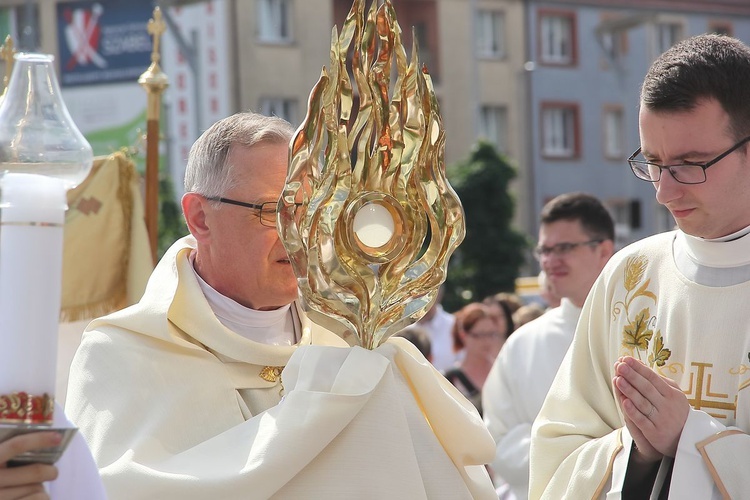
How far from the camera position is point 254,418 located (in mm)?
2721

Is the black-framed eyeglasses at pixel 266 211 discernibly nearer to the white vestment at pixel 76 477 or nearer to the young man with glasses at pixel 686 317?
the young man with glasses at pixel 686 317

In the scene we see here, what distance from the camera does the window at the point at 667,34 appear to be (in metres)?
32.2

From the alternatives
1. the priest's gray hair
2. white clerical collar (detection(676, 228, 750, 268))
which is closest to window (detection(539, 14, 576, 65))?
the priest's gray hair

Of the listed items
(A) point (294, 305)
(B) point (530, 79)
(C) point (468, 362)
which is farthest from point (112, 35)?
(A) point (294, 305)

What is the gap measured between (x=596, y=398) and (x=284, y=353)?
0.78 m

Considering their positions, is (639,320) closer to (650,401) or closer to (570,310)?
(650,401)

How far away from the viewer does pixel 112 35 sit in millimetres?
22281

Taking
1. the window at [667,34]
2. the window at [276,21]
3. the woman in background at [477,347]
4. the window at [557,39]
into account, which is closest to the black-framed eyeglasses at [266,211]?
the woman in background at [477,347]

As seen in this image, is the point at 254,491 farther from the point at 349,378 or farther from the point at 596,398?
the point at 596,398

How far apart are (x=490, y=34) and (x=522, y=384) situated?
24.7 metres

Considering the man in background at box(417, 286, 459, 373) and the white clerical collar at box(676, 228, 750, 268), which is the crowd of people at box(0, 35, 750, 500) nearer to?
the white clerical collar at box(676, 228, 750, 268)

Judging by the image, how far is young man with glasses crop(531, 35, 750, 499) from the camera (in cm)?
275

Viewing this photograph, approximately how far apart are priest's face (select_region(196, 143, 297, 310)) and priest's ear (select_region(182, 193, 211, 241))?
5 cm

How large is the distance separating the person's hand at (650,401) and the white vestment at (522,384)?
2.91 m
